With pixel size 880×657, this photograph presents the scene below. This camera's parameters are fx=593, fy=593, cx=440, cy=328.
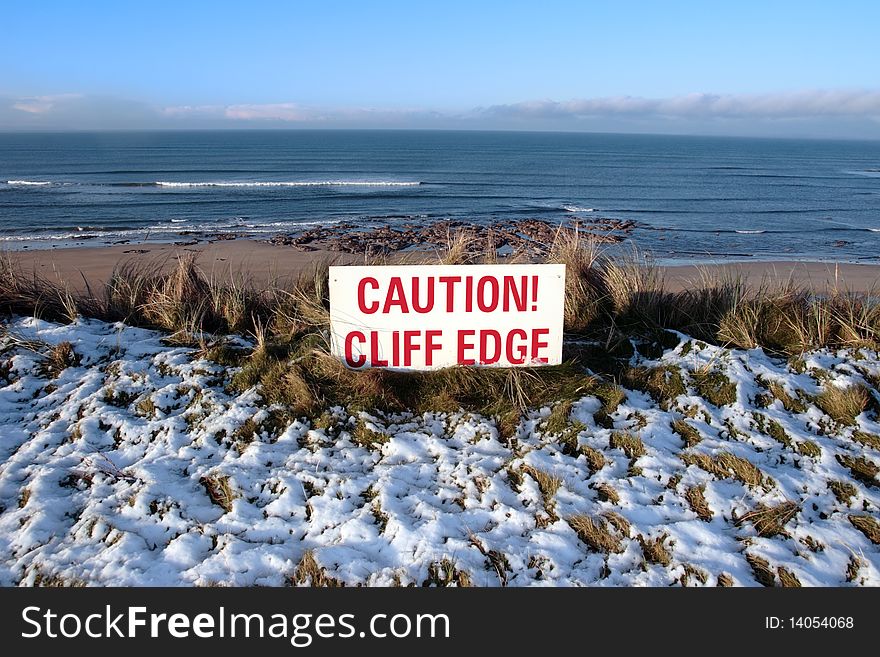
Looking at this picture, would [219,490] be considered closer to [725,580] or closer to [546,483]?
[546,483]

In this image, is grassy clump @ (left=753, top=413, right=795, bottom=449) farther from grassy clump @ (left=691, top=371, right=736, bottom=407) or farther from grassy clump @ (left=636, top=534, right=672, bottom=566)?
grassy clump @ (left=636, top=534, right=672, bottom=566)

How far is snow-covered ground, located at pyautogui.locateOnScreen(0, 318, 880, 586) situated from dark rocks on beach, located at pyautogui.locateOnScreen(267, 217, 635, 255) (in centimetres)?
1181

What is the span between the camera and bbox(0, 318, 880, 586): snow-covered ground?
120 inches

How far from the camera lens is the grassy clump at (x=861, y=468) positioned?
3.69m

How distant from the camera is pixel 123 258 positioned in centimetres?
1594

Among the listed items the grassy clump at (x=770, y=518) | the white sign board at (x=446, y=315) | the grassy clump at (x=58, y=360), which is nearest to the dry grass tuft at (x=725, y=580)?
the grassy clump at (x=770, y=518)

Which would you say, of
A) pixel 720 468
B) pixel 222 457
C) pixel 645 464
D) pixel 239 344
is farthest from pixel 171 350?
pixel 720 468

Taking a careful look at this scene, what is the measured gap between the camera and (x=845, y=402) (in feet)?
14.2

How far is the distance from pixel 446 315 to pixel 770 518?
254cm

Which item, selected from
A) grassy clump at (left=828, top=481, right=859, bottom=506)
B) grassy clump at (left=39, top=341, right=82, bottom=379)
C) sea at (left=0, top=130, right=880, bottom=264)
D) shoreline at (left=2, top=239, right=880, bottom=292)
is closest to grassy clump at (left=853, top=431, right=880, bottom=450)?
grassy clump at (left=828, top=481, right=859, bottom=506)

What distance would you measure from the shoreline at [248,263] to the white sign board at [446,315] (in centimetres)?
861

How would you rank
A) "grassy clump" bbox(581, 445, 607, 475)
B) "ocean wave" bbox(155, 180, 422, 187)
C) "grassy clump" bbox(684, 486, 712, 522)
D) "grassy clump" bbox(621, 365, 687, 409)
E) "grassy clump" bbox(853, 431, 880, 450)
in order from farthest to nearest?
"ocean wave" bbox(155, 180, 422, 187)
"grassy clump" bbox(621, 365, 687, 409)
"grassy clump" bbox(853, 431, 880, 450)
"grassy clump" bbox(581, 445, 607, 475)
"grassy clump" bbox(684, 486, 712, 522)

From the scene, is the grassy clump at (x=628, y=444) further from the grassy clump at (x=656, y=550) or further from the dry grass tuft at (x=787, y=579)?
the dry grass tuft at (x=787, y=579)

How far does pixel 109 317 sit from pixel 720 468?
18.8 feet
